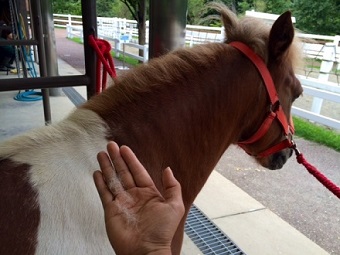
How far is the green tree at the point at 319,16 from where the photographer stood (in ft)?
50.3

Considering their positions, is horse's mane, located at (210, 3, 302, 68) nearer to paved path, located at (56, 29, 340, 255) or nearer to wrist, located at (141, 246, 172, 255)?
wrist, located at (141, 246, 172, 255)

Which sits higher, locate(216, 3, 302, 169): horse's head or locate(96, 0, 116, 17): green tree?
locate(96, 0, 116, 17): green tree

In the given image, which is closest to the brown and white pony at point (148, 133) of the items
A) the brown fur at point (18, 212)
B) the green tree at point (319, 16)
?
the brown fur at point (18, 212)

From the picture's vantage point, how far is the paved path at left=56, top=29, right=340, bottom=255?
9.47 ft

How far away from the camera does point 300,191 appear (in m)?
3.53

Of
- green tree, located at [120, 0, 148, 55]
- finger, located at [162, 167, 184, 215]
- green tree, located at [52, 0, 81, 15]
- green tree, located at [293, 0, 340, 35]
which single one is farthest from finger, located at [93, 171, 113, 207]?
green tree, located at [52, 0, 81, 15]

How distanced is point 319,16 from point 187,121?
17267mm

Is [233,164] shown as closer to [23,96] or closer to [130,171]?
[130,171]

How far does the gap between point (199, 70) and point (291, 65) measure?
535mm

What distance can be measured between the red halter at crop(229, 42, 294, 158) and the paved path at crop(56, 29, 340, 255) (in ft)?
4.49

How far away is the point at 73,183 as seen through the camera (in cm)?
105

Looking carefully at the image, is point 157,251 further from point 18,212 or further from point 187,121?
point 187,121

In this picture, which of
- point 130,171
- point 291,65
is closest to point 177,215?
point 130,171

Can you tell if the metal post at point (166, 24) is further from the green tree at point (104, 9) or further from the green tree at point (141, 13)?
the green tree at point (104, 9)
